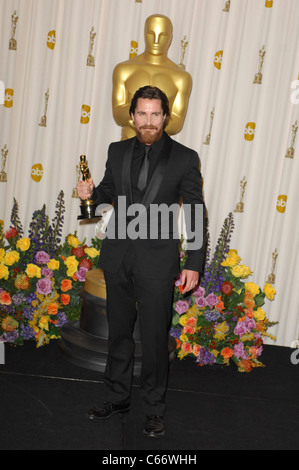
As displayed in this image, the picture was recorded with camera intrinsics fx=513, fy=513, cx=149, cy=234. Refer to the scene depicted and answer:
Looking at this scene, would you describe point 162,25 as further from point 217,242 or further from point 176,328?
point 176,328

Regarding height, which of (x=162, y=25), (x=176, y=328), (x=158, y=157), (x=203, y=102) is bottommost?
(x=176, y=328)

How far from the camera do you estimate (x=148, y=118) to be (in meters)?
2.69

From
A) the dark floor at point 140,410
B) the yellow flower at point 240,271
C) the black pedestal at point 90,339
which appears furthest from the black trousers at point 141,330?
the yellow flower at point 240,271

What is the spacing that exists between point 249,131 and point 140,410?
102 inches

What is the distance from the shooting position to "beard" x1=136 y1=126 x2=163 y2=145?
2.69 meters

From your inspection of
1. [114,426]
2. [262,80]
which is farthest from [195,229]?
[262,80]

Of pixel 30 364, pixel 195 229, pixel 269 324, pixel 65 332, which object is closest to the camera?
pixel 195 229

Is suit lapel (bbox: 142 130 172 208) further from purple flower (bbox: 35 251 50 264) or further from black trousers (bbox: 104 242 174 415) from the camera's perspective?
purple flower (bbox: 35 251 50 264)

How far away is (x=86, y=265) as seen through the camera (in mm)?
4121

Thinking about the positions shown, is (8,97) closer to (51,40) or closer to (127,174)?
(51,40)

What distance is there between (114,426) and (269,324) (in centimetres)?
188

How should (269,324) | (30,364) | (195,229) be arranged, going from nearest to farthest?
(195,229) < (30,364) < (269,324)

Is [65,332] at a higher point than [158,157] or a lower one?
lower

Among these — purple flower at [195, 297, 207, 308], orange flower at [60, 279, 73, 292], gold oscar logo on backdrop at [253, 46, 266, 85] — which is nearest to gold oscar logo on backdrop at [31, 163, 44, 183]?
orange flower at [60, 279, 73, 292]
